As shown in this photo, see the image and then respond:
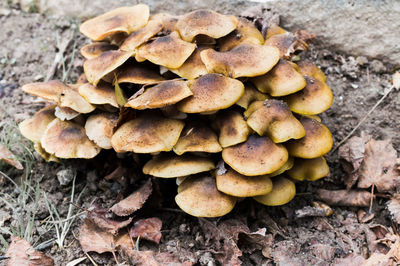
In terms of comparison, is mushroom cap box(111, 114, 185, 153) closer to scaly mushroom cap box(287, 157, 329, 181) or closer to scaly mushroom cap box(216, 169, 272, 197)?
scaly mushroom cap box(216, 169, 272, 197)

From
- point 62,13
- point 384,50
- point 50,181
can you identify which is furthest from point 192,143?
point 62,13

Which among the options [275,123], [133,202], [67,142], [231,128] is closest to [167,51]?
[231,128]

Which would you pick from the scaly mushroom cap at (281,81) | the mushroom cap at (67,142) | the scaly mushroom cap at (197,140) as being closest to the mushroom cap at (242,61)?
the scaly mushroom cap at (281,81)

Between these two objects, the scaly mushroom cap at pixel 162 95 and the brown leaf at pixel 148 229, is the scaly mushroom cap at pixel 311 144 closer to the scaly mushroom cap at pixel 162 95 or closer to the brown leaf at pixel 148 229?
the scaly mushroom cap at pixel 162 95

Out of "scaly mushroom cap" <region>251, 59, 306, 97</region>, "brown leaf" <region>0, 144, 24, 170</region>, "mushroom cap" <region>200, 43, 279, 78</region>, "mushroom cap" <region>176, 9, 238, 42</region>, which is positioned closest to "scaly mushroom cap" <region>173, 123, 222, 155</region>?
"mushroom cap" <region>200, 43, 279, 78</region>

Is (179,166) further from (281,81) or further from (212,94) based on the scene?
(281,81)

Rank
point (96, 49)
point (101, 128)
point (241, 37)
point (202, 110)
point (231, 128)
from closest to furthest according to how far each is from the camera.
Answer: point (202, 110), point (231, 128), point (101, 128), point (241, 37), point (96, 49)
